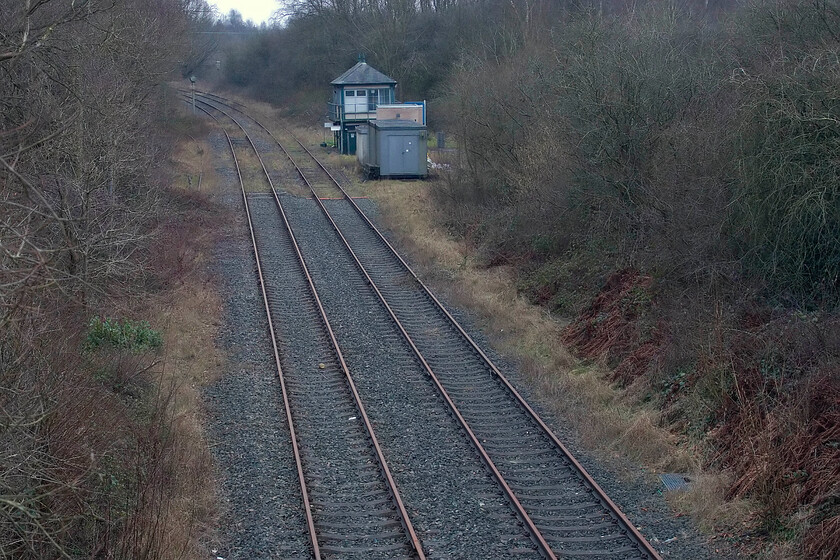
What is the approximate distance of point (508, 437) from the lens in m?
10.4

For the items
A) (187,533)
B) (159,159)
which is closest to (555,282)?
(187,533)

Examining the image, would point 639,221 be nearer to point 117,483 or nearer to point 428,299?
point 428,299

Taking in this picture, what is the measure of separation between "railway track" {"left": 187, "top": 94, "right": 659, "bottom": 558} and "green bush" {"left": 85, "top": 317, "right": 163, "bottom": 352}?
4.14 metres

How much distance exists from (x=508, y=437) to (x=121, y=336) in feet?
19.9

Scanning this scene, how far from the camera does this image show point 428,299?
16.6 metres

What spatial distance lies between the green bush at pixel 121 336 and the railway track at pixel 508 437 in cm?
414

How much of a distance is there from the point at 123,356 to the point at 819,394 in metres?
8.80

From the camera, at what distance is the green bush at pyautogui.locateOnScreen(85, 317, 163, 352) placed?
12203mm

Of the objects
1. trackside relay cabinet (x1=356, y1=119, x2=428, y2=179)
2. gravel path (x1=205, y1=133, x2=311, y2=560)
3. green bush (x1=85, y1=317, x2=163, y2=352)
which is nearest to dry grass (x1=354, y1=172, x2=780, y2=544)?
gravel path (x1=205, y1=133, x2=311, y2=560)

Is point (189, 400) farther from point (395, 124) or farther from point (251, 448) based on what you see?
point (395, 124)

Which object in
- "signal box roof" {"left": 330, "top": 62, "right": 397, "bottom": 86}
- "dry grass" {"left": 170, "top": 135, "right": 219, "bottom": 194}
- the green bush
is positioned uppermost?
"signal box roof" {"left": 330, "top": 62, "right": 397, "bottom": 86}

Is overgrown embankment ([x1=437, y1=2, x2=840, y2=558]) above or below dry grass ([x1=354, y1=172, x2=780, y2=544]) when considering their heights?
above

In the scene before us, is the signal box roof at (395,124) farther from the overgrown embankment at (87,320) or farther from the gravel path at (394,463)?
the gravel path at (394,463)

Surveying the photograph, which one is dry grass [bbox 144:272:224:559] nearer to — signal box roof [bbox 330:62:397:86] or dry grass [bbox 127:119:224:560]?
dry grass [bbox 127:119:224:560]
